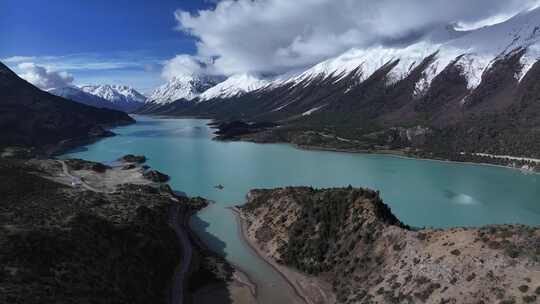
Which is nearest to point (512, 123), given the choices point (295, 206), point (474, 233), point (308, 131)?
point (308, 131)

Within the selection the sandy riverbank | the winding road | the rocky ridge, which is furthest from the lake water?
the rocky ridge

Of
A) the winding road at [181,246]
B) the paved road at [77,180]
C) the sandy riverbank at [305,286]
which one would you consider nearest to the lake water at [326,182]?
the sandy riverbank at [305,286]

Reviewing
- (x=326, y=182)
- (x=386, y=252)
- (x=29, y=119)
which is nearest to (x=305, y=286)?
(x=386, y=252)

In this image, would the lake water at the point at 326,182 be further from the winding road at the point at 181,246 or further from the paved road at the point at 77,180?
the paved road at the point at 77,180

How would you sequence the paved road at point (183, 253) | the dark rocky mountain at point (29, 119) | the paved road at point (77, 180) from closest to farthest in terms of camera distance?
the paved road at point (183, 253)
the paved road at point (77, 180)
the dark rocky mountain at point (29, 119)

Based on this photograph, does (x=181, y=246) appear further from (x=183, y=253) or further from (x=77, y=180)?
(x=77, y=180)

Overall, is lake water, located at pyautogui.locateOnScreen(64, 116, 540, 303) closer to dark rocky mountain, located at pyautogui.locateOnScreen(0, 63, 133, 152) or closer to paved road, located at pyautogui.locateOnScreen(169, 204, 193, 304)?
paved road, located at pyautogui.locateOnScreen(169, 204, 193, 304)
